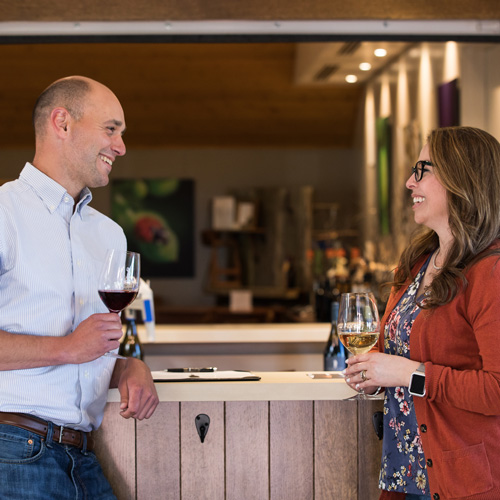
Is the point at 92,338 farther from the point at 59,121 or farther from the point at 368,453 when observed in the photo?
the point at 368,453

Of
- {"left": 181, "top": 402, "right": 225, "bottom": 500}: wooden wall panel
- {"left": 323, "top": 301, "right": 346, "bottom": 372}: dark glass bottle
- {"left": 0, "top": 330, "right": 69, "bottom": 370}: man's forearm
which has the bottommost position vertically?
{"left": 181, "top": 402, "right": 225, "bottom": 500}: wooden wall panel

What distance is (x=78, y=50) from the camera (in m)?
8.16

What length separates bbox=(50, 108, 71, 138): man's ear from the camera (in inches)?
72.6

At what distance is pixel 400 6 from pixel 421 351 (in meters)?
1.66

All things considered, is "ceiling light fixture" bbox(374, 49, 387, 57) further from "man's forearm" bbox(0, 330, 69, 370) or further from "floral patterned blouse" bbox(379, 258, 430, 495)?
"man's forearm" bbox(0, 330, 69, 370)

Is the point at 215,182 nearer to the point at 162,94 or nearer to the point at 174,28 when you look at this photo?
the point at 162,94

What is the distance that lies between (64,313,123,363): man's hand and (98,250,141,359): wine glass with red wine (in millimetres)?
46

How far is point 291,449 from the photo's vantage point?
6.81ft

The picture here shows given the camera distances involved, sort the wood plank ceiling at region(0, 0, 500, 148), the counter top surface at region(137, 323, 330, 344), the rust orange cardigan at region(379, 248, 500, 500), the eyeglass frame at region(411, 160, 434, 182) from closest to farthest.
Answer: the rust orange cardigan at region(379, 248, 500, 500) → the eyeglass frame at region(411, 160, 434, 182) → the counter top surface at region(137, 323, 330, 344) → the wood plank ceiling at region(0, 0, 500, 148)

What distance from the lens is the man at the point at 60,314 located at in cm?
161

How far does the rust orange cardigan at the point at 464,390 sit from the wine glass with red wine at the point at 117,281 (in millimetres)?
695

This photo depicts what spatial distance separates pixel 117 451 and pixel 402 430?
0.84 meters

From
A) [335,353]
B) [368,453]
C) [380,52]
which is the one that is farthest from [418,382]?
[380,52]

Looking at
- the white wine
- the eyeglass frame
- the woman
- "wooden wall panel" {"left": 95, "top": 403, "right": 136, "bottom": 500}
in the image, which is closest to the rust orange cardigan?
the woman
